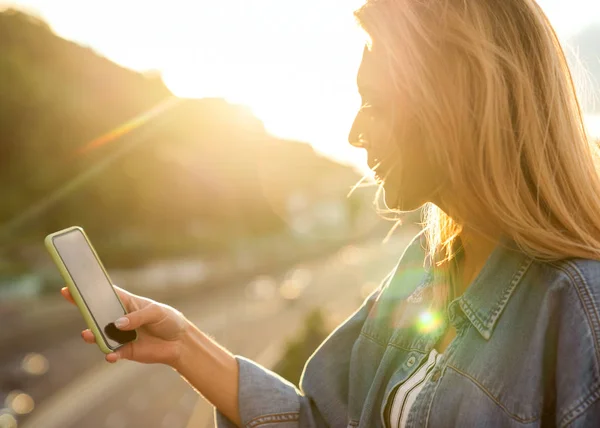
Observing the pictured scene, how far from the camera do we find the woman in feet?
5.42

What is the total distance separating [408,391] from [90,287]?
109cm

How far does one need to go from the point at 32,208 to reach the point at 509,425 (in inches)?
1157

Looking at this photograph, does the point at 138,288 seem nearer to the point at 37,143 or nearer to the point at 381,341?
the point at 37,143

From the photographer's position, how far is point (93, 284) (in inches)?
94.8

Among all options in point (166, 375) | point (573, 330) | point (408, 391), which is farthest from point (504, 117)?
point (166, 375)

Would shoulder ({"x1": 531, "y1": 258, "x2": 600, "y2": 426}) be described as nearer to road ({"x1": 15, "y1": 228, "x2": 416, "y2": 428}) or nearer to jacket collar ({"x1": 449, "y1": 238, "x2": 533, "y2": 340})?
jacket collar ({"x1": 449, "y1": 238, "x2": 533, "y2": 340})

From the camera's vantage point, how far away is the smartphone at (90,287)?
230cm

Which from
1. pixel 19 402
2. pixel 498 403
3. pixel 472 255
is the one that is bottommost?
pixel 19 402

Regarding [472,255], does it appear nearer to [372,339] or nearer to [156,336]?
[372,339]

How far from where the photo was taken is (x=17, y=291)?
73.3ft

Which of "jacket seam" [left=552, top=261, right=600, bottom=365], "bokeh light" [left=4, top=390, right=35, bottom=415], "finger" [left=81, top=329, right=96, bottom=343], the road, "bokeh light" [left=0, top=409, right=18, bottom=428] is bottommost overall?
the road

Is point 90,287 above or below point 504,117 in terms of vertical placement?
below

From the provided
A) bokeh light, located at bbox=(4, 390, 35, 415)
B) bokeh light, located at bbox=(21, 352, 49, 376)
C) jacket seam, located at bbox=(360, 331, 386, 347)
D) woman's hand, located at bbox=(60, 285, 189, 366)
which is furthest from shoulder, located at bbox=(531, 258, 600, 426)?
bokeh light, located at bbox=(21, 352, 49, 376)

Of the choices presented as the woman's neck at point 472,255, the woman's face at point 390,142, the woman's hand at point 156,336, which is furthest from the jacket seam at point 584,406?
the woman's hand at point 156,336
